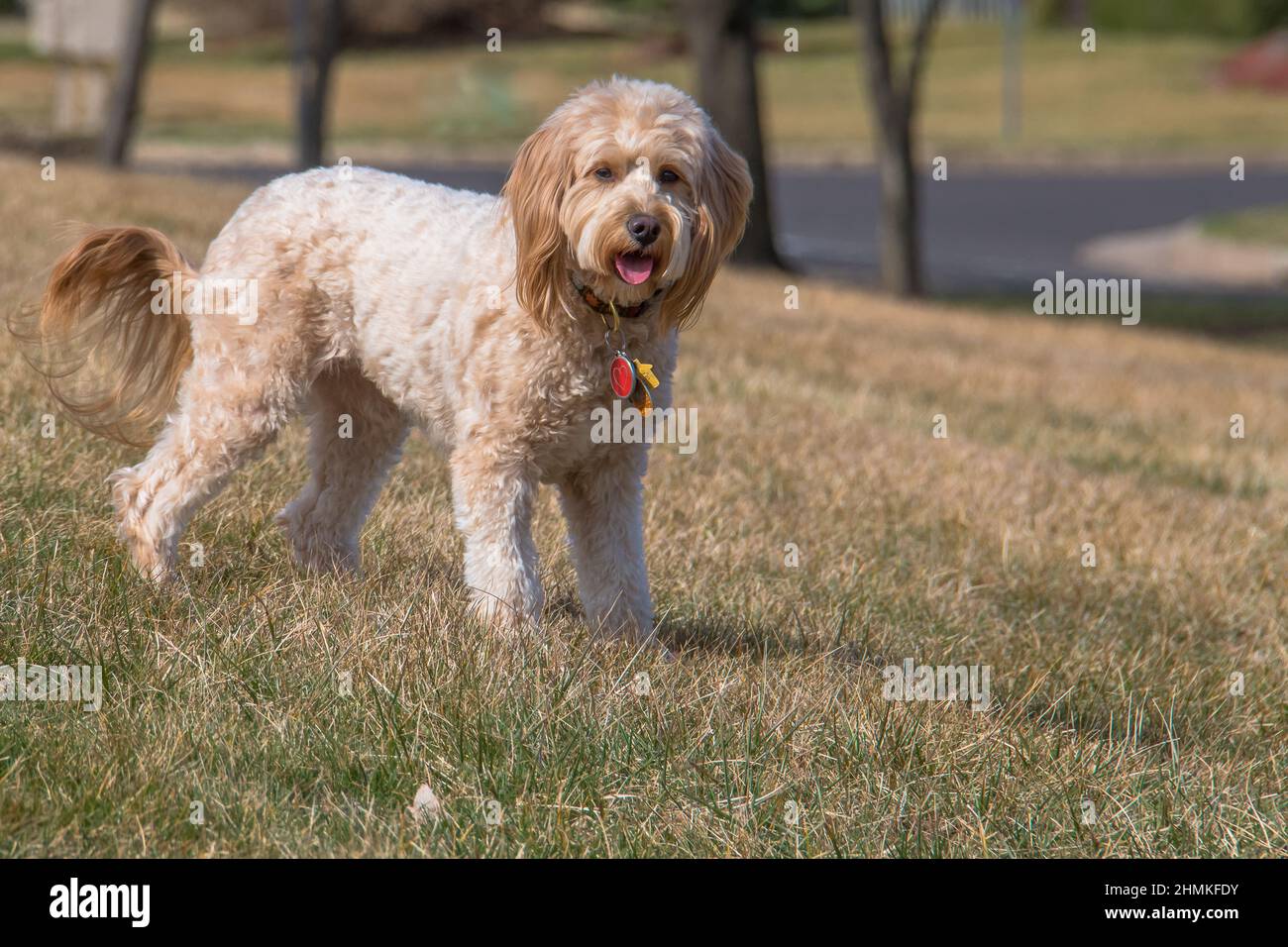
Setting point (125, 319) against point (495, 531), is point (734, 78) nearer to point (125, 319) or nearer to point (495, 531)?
point (125, 319)

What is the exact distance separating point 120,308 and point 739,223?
2302 mm

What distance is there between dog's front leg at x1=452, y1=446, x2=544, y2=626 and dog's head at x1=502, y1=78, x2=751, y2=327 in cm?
48

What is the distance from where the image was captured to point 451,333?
515cm

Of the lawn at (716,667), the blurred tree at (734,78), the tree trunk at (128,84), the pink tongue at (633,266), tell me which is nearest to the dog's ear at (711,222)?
the pink tongue at (633,266)

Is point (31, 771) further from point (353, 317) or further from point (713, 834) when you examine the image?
point (353, 317)

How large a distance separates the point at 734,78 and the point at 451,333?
44.8 feet

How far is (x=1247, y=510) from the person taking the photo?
9008 millimetres

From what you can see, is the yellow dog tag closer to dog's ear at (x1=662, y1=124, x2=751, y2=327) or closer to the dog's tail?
dog's ear at (x1=662, y1=124, x2=751, y2=327)

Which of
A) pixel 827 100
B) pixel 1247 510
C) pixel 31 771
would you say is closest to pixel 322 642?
pixel 31 771

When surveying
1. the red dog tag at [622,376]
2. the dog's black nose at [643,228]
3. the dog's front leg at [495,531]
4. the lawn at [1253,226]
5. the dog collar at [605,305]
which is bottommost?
the dog's front leg at [495,531]

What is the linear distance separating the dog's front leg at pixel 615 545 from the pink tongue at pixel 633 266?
26.6 inches

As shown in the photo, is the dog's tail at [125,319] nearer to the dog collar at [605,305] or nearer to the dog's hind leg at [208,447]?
the dog's hind leg at [208,447]

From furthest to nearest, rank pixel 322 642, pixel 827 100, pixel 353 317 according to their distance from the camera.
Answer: pixel 827 100 → pixel 353 317 → pixel 322 642

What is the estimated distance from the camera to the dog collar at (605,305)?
4953 mm
